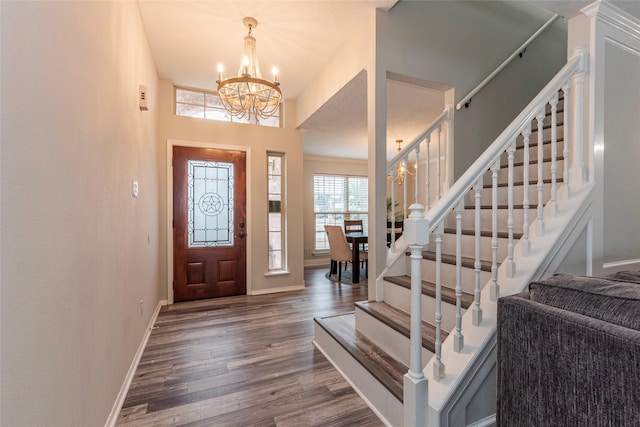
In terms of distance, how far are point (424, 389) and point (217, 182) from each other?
3.35 m

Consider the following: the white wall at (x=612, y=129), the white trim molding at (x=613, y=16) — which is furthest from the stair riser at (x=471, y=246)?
the white trim molding at (x=613, y=16)

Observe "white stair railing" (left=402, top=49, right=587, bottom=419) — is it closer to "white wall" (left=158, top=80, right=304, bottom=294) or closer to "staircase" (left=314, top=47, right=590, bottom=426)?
"staircase" (left=314, top=47, right=590, bottom=426)

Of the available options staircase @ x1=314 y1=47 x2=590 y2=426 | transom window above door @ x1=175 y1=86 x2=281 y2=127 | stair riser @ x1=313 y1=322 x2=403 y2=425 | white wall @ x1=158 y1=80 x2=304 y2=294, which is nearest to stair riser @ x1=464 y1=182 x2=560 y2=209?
staircase @ x1=314 y1=47 x2=590 y2=426

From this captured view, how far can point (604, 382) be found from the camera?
0.85 m

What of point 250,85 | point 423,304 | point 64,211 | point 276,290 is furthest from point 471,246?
point 276,290

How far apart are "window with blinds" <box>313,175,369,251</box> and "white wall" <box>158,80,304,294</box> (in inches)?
91.9

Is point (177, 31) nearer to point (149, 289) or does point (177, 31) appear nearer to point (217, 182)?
point (217, 182)

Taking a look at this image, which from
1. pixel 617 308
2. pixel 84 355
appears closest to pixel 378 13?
pixel 617 308

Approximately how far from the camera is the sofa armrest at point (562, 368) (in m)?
0.81

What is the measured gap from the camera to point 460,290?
131 centimetres

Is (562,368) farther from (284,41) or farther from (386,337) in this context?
(284,41)

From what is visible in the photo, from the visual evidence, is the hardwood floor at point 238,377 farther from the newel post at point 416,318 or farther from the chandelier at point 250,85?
the chandelier at point 250,85

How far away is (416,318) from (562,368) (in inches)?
19.5

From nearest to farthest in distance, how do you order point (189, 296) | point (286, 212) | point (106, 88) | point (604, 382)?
1. point (604, 382)
2. point (106, 88)
3. point (189, 296)
4. point (286, 212)
